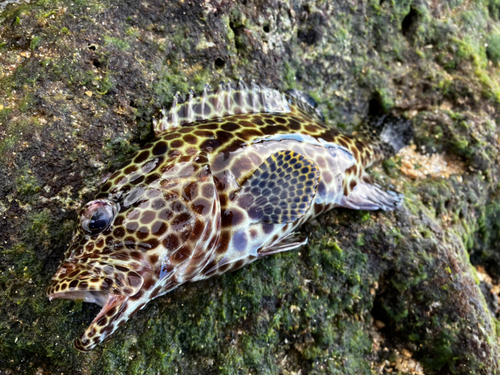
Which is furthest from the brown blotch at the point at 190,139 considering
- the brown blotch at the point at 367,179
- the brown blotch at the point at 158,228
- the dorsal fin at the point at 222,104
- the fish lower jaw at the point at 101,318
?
the brown blotch at the point at 367,179

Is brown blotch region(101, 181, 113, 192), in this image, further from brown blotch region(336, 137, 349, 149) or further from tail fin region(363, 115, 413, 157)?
tail fin region(363, 115, 413, 157)

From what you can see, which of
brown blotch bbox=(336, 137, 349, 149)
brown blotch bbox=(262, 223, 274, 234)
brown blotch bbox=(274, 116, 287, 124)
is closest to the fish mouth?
brown blotch bbox=(262, 223, 274, 234)

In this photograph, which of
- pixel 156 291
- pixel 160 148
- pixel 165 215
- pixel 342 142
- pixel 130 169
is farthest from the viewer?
pixel 342 142

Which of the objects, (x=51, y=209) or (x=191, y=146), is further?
(x=191, y=146)

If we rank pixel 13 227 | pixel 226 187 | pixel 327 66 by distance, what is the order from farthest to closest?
pixel 327 66 → pixel 226 187 → pixel 13 227

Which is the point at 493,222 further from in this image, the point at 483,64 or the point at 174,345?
the point at 174,345

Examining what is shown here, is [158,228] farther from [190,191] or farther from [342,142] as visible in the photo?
[342,142]

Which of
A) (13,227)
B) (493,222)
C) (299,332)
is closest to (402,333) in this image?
(299,332)

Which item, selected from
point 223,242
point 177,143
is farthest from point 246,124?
point 223,242
